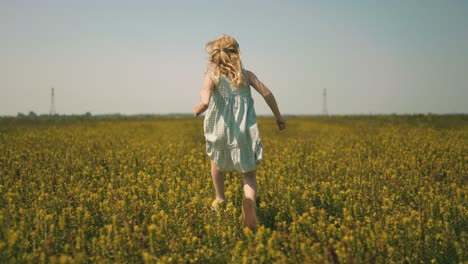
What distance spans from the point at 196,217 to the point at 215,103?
1.14m

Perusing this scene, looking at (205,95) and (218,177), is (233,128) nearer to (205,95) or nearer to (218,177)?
(205,95)

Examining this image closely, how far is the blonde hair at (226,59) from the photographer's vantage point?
3.55 metres

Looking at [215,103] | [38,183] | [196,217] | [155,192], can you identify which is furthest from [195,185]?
[38,183]

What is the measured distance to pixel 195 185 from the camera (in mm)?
4531

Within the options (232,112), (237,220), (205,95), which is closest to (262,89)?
(232,112)

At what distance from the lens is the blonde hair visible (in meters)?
3.55

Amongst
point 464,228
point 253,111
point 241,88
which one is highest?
point 241,88

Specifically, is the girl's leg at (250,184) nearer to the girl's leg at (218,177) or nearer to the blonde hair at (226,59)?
the girl's leg at (218,177)

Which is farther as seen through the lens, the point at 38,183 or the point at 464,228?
the point at 38,183

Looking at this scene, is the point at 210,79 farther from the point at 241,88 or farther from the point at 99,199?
the point at 99,199

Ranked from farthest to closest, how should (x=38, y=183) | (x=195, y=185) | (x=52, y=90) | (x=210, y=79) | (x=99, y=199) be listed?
(x=52, y=90) → (x=38, y=183) → (x=195, y=185) → (x=99, y=199) → (x=210, y=79)

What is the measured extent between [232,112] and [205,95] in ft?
1.13

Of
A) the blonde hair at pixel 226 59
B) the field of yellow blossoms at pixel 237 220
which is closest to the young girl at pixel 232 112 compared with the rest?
the blonde hair at pixel 226 59

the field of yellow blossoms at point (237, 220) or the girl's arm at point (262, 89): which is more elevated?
the girl's arm at point (262, 89)
